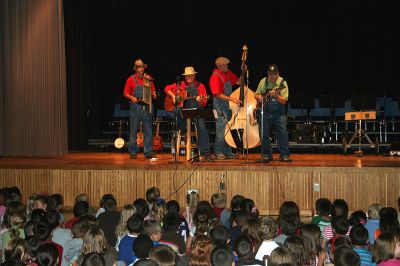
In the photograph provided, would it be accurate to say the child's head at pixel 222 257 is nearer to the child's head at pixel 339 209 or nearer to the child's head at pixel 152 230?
the child's head at pixel 152 230

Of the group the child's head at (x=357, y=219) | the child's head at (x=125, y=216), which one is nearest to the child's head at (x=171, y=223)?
the child's head at (x=125, y=216)

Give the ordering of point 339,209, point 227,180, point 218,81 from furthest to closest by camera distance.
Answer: point 218,81
point 227,180
point 339,209

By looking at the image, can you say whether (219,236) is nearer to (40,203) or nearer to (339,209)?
(339,209)

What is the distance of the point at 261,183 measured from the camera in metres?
11.9

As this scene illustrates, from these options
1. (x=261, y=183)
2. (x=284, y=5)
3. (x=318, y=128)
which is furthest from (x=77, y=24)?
(x=261, y=183)

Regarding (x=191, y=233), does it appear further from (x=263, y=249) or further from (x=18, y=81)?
(x=18, y=81)

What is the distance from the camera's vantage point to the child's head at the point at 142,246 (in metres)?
6.39

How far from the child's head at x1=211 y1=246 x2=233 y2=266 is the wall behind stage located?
524 inches

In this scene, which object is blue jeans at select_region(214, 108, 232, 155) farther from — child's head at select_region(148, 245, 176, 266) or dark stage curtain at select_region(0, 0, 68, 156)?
child's head at select_region(148, 245, 176, 266)

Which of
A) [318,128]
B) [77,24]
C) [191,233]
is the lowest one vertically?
[191,233]

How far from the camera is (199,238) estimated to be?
6.26m

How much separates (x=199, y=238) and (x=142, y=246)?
596 mm

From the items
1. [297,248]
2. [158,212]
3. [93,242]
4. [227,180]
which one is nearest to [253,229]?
[297,248]

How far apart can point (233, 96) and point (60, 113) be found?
460cm
